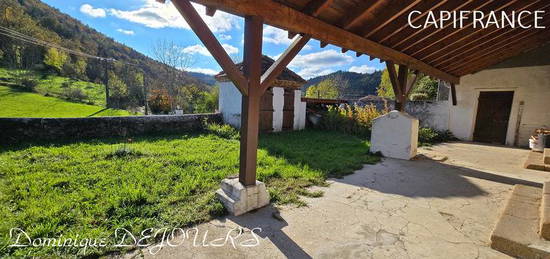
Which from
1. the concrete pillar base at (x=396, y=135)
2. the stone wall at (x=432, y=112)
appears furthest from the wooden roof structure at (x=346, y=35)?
the stone wall at (x=432, y=112)

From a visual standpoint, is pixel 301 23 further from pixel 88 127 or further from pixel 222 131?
pixel 88 127

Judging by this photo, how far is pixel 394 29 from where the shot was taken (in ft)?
12.2

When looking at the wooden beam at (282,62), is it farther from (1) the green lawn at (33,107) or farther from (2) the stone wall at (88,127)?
(1) the green lawn at (33,107)

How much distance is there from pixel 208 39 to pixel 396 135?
506 cm

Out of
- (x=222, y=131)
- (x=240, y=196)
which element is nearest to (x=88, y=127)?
(x=222, y=131)

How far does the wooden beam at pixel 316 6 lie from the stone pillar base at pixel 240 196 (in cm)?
232

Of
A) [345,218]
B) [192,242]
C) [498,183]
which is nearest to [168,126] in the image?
[192,242]

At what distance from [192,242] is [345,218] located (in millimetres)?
1618

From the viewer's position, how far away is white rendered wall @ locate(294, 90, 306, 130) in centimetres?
990

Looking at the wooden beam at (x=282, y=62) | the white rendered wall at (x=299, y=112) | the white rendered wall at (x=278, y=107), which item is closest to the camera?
the wooden beam at (x=282, y=62)

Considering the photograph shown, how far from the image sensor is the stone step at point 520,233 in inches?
69.3

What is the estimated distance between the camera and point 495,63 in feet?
25.5

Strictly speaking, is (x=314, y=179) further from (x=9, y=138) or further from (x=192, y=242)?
(x=9, y=138)

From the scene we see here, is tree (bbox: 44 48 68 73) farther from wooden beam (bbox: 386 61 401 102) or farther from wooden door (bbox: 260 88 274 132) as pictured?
wooden beam (bbox: 386 61 401 102)
